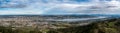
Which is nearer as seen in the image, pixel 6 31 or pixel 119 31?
pixel 6 31

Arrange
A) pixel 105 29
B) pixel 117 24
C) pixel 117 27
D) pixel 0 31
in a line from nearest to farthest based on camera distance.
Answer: pixel 0 31 → pixel 105 29 → pixel 117 27 → pixel 117 24

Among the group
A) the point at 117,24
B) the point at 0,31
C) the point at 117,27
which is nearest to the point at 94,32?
the point at 117,27

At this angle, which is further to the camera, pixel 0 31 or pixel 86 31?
pixel 86 31

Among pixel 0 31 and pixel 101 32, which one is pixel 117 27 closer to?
pixel 101 32

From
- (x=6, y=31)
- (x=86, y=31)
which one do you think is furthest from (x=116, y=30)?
(x=6, y=31)

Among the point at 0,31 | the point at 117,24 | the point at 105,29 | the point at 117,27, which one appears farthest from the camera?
the point at 117,24

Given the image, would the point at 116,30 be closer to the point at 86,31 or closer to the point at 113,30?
the point at 113,30

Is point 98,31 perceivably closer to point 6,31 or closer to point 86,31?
point 86,31

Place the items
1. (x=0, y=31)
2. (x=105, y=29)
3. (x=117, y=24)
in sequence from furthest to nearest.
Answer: (x=117, y=24)
(x=105, y=29)
(x=0, y=31)
